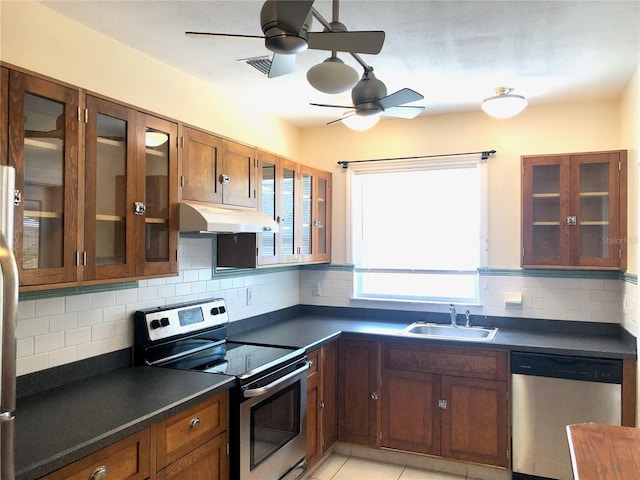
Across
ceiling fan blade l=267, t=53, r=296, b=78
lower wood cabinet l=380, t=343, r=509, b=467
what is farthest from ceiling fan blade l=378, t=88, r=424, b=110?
lower wood cabinet l=380, t=343, r=509, b=467

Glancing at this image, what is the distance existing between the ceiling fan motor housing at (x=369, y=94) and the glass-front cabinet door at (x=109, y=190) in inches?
40.8

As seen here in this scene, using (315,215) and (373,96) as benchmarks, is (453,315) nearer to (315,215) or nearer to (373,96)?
(315,215)

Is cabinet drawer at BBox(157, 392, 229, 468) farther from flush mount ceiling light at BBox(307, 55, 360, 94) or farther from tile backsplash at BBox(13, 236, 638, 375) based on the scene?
flush mount ceiling light at BBox(307, 55, 360, 94)

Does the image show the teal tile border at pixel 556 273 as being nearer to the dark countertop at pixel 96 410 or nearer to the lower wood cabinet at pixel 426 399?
Answer: the lower wood cabinet at pixel 426 399

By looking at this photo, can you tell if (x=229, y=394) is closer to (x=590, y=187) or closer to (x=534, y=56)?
(x=534, y=56)

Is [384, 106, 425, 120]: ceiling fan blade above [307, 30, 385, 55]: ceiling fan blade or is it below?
above

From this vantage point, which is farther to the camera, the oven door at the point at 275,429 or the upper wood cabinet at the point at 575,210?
the upper wood cabinet at the point at 575,210

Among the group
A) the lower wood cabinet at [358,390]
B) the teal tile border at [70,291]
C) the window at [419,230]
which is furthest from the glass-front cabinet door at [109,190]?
the window at [419,230]

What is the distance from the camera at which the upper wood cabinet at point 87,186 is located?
1.74 m

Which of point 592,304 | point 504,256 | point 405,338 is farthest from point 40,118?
point 592,304

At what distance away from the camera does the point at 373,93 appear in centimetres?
215

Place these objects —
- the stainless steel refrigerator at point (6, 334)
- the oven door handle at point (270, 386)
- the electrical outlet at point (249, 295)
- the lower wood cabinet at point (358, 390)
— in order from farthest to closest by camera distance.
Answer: the electrical outlet at point (249, 295) < the lower wood cabinet at point (358, 390) < the oven door handle at point (270, 386) < the stainless steel refrigerator at point (6, 334)

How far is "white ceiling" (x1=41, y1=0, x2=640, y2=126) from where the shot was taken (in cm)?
214

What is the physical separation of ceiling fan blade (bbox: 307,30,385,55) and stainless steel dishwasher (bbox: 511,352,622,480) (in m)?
2.30
